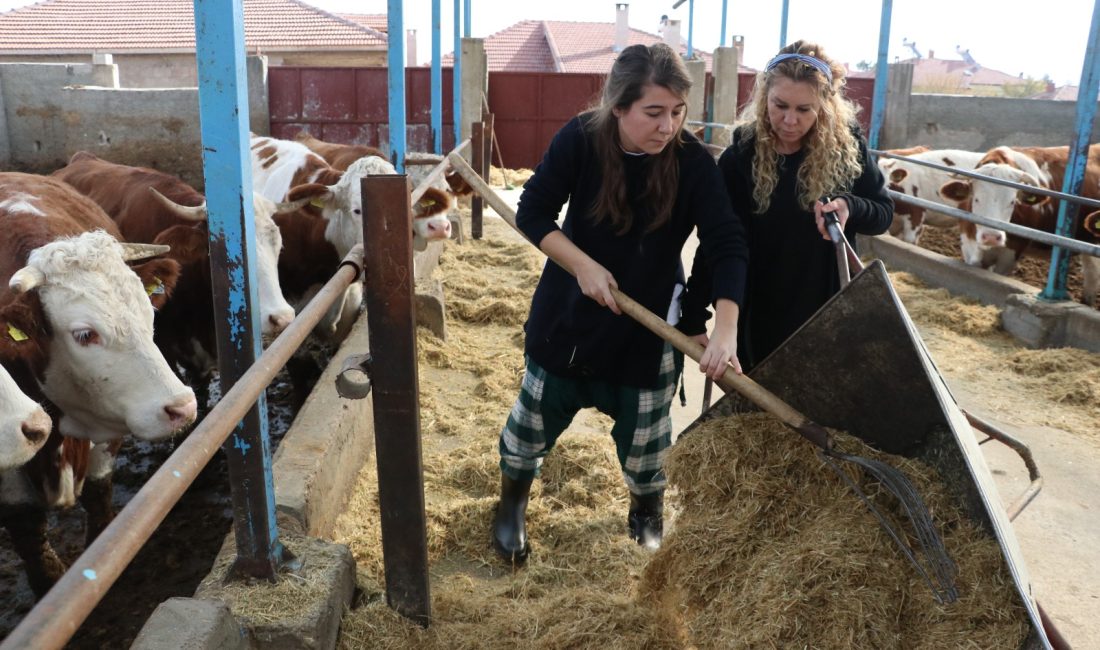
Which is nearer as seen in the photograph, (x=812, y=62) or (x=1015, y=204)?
(x=812, y=62)

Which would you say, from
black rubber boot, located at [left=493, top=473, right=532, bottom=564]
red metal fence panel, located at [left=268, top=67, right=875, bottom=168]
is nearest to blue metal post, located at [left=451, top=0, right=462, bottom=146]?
red metal fence panel, located at [left=268, top=67, right=875, bottom=168]

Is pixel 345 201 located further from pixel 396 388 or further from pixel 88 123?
pixel 88 123

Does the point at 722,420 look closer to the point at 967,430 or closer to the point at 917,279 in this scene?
the point at 967,430

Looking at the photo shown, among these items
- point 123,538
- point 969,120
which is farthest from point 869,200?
point 969,120

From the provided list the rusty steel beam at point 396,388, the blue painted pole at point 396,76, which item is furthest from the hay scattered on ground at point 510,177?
the rusty steel beam at point 396,388

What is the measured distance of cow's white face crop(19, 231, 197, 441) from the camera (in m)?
2.88

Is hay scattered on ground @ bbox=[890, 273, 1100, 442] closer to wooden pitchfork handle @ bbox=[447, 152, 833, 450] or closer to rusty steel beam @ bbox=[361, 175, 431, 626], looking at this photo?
wooden pitchfork handle @ bbox=[447, 152, 833, 450]

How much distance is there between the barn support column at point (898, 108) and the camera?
14031 millimetres

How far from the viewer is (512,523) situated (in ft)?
9.75

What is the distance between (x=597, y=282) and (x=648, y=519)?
106cm

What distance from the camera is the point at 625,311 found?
7.33ft

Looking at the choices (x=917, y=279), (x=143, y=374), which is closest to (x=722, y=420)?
(x=143, y=374)

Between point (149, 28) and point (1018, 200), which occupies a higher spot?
point (149, 28)

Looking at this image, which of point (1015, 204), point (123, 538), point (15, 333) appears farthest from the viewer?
point (1015, 204)
